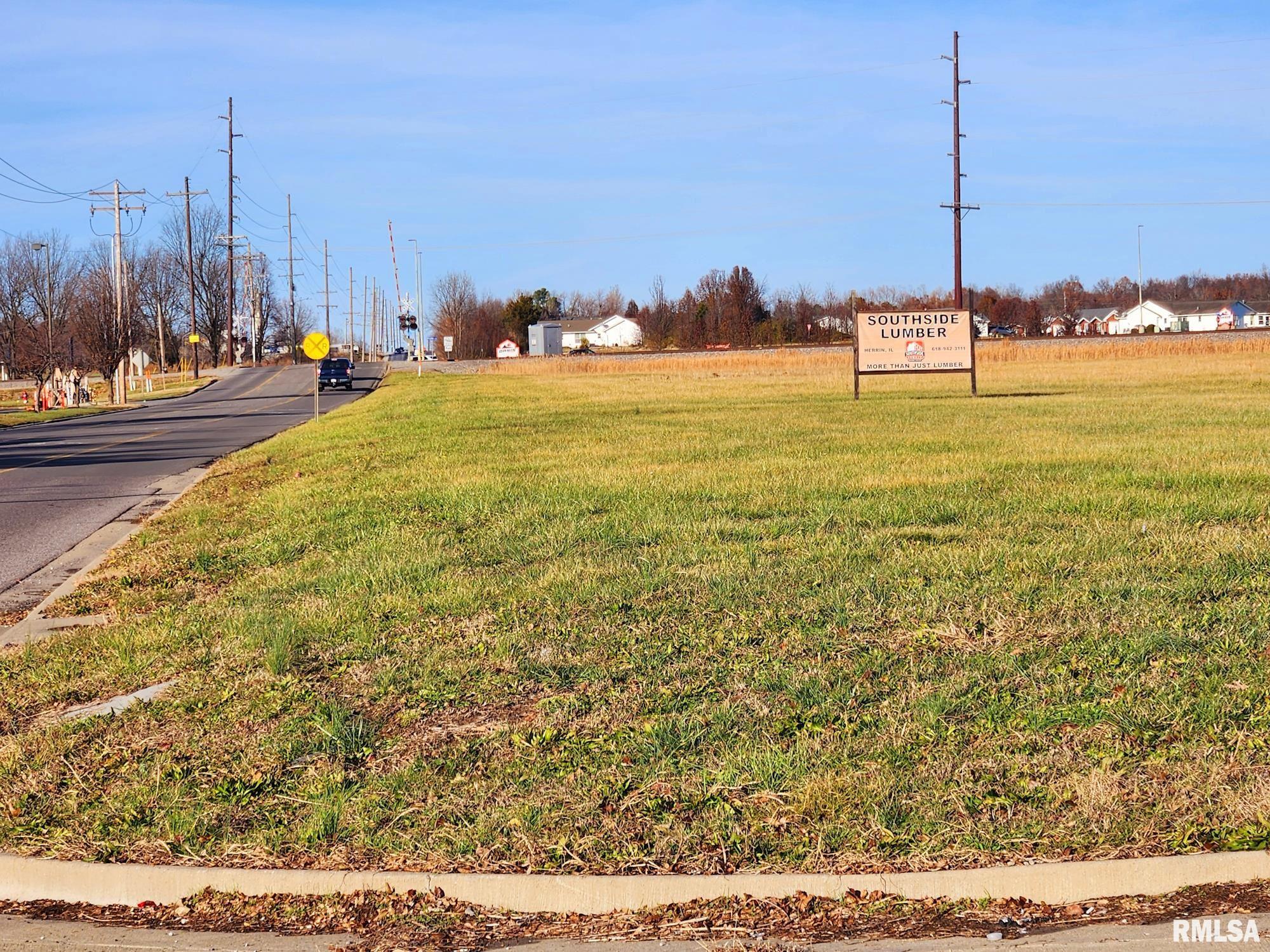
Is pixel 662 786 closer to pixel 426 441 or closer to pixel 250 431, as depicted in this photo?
pixel 426 441

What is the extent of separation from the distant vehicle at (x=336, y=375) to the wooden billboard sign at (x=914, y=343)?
124 feet

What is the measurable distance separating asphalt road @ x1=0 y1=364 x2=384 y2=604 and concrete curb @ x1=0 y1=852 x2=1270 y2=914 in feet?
23.4

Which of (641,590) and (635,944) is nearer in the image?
(635,944)

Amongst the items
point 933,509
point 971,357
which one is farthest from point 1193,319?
point 933,509

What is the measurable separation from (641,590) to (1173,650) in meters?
2.99

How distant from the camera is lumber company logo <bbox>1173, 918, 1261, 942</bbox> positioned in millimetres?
3752

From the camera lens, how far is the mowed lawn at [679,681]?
14.7 ft

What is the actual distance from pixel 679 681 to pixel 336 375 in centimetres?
6184

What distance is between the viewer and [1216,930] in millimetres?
3795

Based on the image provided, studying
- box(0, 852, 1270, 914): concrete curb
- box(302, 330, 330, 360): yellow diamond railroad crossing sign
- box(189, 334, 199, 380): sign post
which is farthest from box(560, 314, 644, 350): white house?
box(0, 852, 1270, 914): concrete curb

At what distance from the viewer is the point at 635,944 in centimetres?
390

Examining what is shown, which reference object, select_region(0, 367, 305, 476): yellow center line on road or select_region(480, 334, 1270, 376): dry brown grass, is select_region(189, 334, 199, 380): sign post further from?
select_region(0, 367, 305, 476): yellow center line on road

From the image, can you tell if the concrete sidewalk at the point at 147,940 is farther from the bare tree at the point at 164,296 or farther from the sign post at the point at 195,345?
the bare tree at the point at 164,296

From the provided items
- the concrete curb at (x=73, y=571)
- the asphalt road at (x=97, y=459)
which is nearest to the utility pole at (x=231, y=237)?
the asphalt road at (x=97, y=459)
